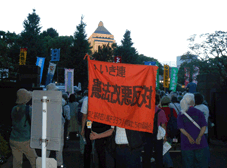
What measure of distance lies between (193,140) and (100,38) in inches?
5104

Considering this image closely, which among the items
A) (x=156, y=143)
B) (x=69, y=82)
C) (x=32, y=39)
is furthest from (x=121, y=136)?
(x=32, y=39)

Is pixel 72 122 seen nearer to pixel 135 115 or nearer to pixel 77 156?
pixel 77 156

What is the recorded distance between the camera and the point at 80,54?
139 feet

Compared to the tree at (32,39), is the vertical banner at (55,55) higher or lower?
lower

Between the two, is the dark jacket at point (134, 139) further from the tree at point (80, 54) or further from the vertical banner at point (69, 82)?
the tree at point (80, 54)

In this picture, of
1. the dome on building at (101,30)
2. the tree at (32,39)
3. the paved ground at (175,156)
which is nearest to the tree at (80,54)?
the tree at (32,39)

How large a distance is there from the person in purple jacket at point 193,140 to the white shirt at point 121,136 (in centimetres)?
120

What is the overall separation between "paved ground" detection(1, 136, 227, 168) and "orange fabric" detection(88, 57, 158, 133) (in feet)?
6.86

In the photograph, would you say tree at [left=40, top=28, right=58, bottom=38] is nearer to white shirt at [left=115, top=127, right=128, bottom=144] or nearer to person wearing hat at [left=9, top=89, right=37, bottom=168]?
person wearing hat at [left=9, top=89, right=37, bottom=168]

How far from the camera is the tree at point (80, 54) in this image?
4178 cm

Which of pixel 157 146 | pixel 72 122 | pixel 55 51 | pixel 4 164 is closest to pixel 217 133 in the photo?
pixel 157 146

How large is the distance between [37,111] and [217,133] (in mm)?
8711

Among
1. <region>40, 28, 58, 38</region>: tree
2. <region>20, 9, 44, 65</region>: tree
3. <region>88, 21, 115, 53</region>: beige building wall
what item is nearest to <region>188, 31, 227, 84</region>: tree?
<region>20, 9, 44, 65</region>: tree

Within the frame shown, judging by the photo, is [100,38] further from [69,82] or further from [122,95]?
[122,95]
